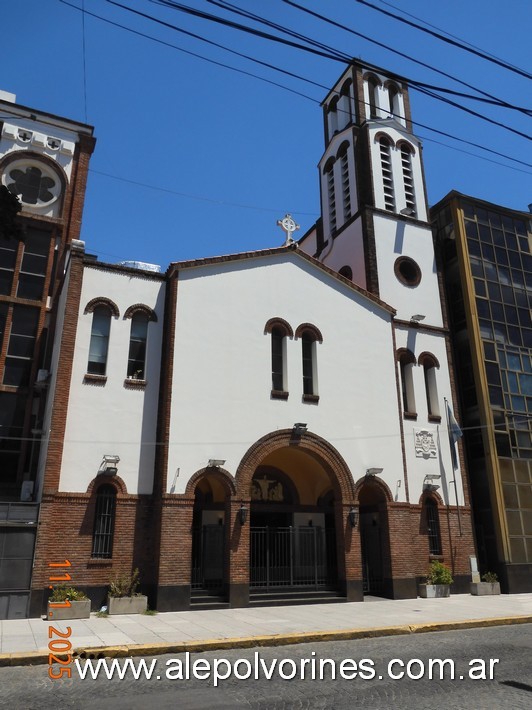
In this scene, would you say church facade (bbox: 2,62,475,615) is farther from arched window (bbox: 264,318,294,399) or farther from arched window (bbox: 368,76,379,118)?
arched window (bbox: 368,76,379,118)

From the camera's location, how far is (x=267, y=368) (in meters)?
18.9

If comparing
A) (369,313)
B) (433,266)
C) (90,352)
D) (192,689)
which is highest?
(433,266)

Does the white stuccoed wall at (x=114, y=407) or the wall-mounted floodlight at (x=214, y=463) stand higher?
the white stuccoed wall at (x=114, y=407)

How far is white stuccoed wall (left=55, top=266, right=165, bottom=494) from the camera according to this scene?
16266mm

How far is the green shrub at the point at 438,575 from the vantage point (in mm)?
19266

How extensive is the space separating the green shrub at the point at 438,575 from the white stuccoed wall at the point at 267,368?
2790mm

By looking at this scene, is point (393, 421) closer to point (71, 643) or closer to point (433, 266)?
point (433, 266)

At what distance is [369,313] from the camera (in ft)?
71.1

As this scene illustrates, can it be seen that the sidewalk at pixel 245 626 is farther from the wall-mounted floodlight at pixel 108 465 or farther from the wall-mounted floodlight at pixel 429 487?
the wall-mounted floodlight at pixel 429 487

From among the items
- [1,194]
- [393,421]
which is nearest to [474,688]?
[1,194]

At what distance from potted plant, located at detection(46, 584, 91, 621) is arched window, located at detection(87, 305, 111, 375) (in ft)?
20.4

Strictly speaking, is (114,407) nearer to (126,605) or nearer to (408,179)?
(126,605)

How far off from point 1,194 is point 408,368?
53.2 ft

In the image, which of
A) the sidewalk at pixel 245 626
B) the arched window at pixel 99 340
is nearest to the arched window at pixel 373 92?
the arched window at pixel 99 340
